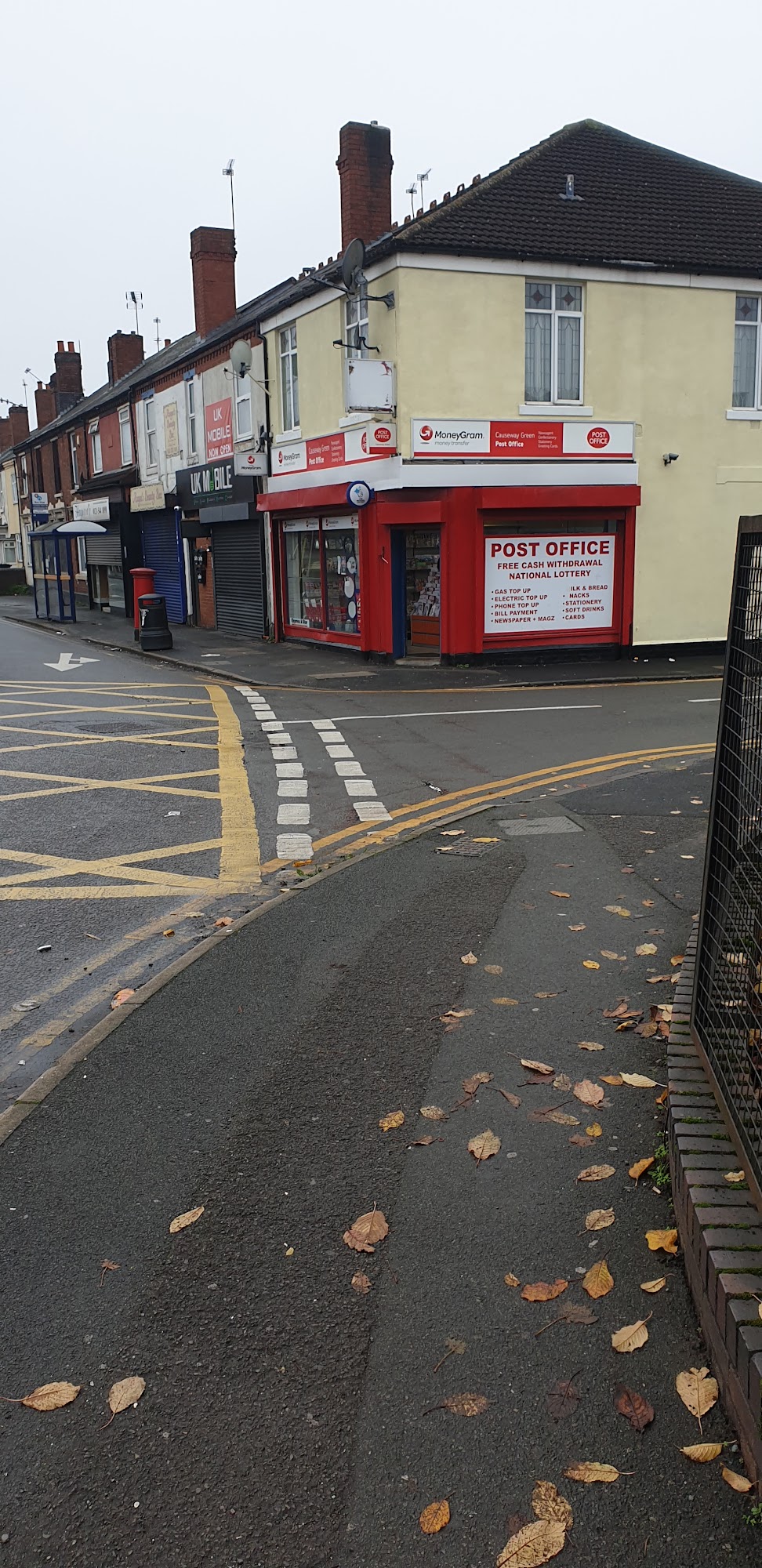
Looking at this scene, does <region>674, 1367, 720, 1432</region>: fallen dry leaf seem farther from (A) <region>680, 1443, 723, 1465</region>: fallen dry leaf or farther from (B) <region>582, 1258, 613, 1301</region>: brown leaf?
(B) <region>582, 1258, 613, 1301</region>: brown leaf

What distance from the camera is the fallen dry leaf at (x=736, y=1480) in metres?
2.54

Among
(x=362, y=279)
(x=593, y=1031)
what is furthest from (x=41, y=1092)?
(x=362, y=279)

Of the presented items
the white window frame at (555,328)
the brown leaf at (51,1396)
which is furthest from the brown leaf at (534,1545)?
the white window frame at (555,328)

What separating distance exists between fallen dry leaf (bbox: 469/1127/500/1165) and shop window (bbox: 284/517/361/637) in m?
17.8

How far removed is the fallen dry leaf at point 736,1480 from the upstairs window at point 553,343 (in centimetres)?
1915

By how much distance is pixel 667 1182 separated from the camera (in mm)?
3754

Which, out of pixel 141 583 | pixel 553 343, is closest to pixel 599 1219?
pixel 553 343

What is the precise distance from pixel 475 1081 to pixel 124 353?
42037 mm

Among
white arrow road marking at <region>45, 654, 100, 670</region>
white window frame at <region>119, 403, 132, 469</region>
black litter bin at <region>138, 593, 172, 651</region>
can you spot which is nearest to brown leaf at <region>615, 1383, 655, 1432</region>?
white arrow road marking at <region>45, 654, 100, 670</region>

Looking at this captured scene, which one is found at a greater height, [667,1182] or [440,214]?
[440,214]

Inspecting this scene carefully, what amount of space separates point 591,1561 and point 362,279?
19731mm

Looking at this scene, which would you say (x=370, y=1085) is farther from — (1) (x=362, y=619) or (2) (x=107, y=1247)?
(1) (x=362, y=619)

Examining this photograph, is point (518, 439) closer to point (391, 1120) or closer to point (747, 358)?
point (747, 358)

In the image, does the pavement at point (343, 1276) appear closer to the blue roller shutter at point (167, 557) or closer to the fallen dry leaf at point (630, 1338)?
the fallen dry leaf at point (630, 1338)
